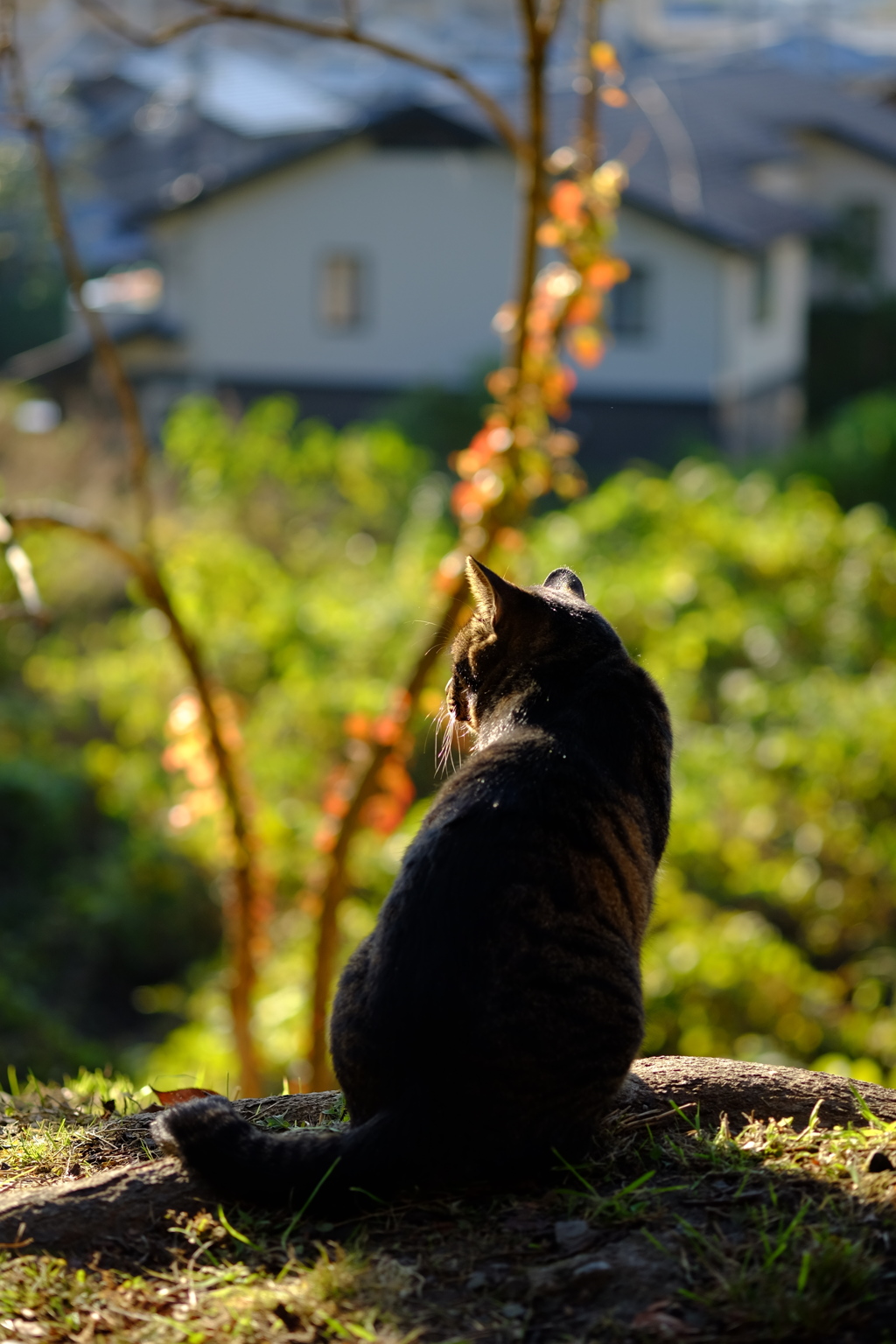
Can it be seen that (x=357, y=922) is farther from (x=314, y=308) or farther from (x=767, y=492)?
(x=314, y=308)

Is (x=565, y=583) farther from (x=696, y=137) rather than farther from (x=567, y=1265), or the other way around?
(x=696, y=137)

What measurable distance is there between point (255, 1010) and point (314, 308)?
19344mm

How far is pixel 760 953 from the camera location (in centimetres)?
661

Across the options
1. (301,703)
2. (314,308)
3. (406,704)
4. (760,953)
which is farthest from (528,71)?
(314,308)

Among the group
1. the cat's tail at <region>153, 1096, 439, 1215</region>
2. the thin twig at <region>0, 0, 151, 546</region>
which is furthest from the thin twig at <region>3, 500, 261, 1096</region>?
the cat's tail at <region>153, 1096, 439, 1215</region>

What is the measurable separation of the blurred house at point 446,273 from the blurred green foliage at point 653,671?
650 cm

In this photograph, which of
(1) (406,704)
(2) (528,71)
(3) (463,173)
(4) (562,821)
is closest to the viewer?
(4) (562,821)

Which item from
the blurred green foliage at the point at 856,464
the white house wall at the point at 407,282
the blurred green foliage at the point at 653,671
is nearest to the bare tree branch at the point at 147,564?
the blurred green foliage at the point at 653,671

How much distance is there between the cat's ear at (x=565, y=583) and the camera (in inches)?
128

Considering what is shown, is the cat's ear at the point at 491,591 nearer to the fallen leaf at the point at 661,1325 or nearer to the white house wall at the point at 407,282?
the fallen leaf at the point at 661,1325

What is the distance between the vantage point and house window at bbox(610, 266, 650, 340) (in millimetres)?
23516

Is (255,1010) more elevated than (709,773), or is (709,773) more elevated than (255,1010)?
(709,773)

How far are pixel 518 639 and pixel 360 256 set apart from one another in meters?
22.9

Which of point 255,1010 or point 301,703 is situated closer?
point 255,1010
